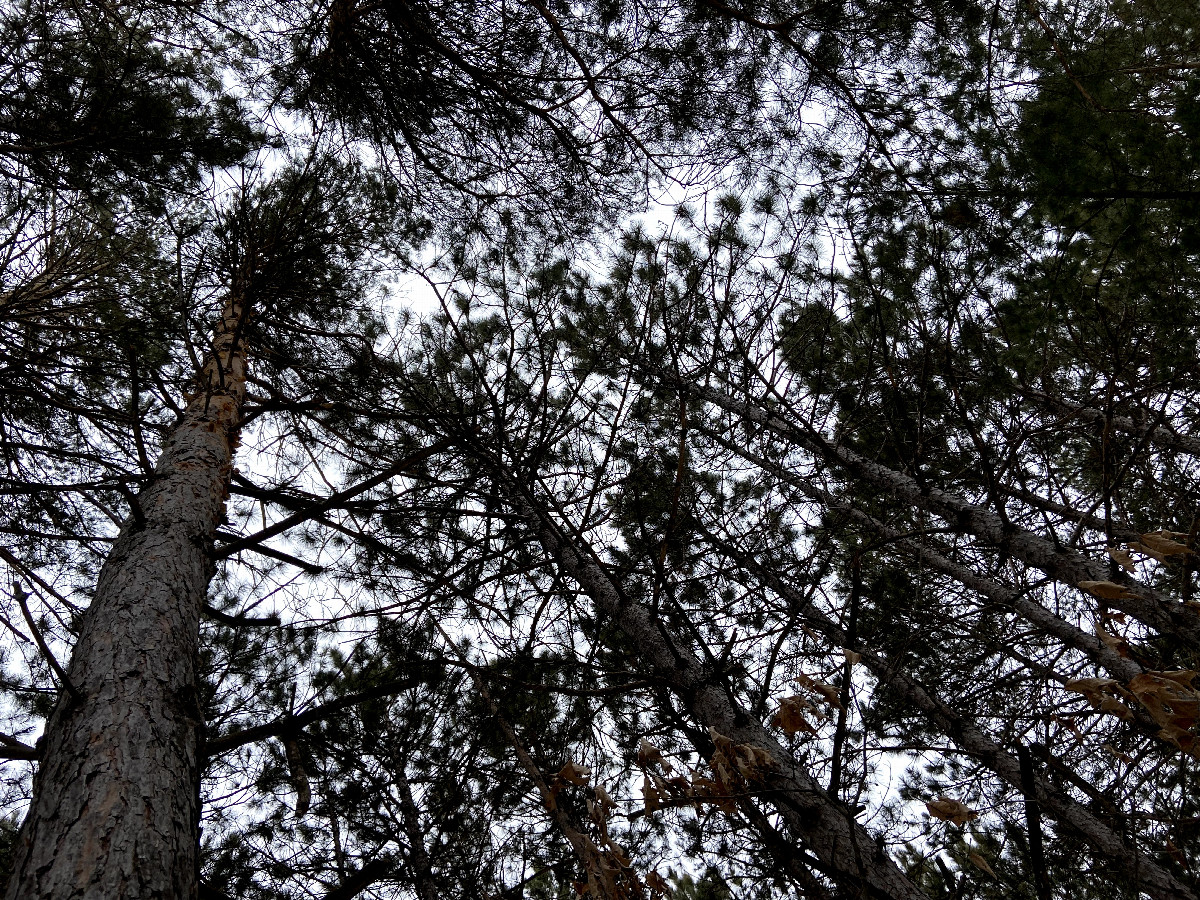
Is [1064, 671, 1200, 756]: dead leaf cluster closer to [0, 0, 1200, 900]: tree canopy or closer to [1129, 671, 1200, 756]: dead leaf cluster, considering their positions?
[1129, 671, 1200, 756]: dead leaf cluster

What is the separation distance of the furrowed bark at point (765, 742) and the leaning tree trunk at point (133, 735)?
1.61 meters

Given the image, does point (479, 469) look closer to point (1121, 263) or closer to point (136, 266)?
point (136, 266)

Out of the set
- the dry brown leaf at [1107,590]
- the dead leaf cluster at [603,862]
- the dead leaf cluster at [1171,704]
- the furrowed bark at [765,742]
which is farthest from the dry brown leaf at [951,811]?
the dead leaf cluster at [603,862]

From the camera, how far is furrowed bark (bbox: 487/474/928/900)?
2104 mm

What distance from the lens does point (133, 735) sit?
2301 millimetres

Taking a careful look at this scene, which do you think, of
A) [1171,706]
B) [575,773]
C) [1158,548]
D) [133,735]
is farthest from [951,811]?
[133,735]

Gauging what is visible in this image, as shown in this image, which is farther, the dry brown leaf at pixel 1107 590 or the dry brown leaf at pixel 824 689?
the dry brown leaf at pixel 824 689

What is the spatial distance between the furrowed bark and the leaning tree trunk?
161cm

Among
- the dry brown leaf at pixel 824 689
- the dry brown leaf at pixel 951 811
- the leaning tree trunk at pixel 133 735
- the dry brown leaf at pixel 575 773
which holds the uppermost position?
the leaning tree trunk at pixel 133 735

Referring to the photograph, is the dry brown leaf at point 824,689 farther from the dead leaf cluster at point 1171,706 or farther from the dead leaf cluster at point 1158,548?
the dead leaf cluster at point 1158,548

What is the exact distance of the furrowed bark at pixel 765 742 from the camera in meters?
2.10

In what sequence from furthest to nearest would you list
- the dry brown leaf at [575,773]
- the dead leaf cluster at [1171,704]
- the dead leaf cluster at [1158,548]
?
the dry brown leaf at [575,773] < the dead leaf cluster at [1158,548] < the dead leaf cluster at [1171,704]

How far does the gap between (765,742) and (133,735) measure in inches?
87.3

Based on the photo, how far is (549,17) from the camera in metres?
4.55
